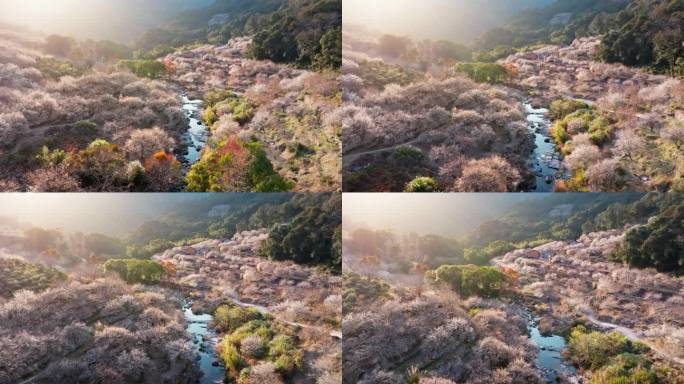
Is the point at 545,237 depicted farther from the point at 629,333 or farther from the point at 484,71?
the point at 484,71

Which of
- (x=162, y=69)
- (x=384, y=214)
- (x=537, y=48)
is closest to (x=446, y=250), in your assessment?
(x=384, y=214)

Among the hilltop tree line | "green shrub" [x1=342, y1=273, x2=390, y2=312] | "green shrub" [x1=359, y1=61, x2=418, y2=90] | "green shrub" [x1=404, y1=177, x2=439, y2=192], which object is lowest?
"green shrub" [x1=342, y1=273, x2=390, y2=312]

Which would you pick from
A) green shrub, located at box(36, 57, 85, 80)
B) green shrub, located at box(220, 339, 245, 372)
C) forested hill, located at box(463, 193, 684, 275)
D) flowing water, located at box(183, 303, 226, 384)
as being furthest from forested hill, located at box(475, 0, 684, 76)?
green shrub, located at box(36, 57, 85, 80)

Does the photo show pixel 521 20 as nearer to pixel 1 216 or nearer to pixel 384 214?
pixel 384 214

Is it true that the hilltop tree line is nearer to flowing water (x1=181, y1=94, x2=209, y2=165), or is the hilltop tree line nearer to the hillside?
flowing water (x1=181, y1=94, x2=209, y2=165)

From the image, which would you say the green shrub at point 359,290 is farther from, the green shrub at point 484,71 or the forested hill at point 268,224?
the green shrub at point 484,71

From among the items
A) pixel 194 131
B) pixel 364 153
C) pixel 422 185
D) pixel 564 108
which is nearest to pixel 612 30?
pixel 564 108

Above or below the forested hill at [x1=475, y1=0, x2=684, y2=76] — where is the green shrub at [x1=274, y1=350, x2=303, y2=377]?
below
